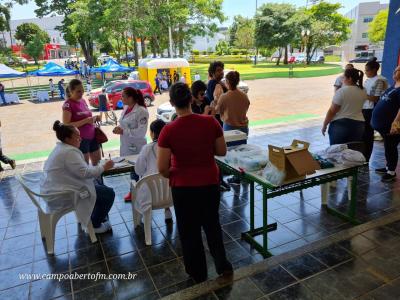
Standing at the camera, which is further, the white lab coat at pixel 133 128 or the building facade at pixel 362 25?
the building facade at pixel 362 25

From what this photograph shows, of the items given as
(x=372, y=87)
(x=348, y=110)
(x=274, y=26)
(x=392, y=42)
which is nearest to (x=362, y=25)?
(x=274, y=26)

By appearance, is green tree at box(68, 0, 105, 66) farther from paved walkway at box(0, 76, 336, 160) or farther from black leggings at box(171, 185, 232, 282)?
black leggings at box(171, 185, 232, 282)

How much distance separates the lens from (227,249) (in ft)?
10.4

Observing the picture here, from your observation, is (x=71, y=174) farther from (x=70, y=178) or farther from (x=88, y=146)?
(x=88, y=146)

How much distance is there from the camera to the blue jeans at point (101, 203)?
3.36m

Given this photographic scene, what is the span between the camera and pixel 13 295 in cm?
267

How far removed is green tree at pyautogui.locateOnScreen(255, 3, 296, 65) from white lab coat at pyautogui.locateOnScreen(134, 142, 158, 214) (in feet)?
126

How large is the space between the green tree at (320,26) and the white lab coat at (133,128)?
38.0m

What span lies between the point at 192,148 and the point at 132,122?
2039 mm

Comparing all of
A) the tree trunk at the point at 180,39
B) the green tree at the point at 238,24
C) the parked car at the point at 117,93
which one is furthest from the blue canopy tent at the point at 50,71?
the green tree at the point at 238,24

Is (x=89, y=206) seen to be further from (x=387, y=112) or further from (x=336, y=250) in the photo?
(x=387, y=112)

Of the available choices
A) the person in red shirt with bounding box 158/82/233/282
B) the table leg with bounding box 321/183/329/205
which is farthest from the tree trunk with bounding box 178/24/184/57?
the person in red shirt with bounding box 158/82/233/282

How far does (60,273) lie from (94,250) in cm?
40

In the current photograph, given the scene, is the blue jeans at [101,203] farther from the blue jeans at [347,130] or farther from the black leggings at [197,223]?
the blue jeans at [347,130]
